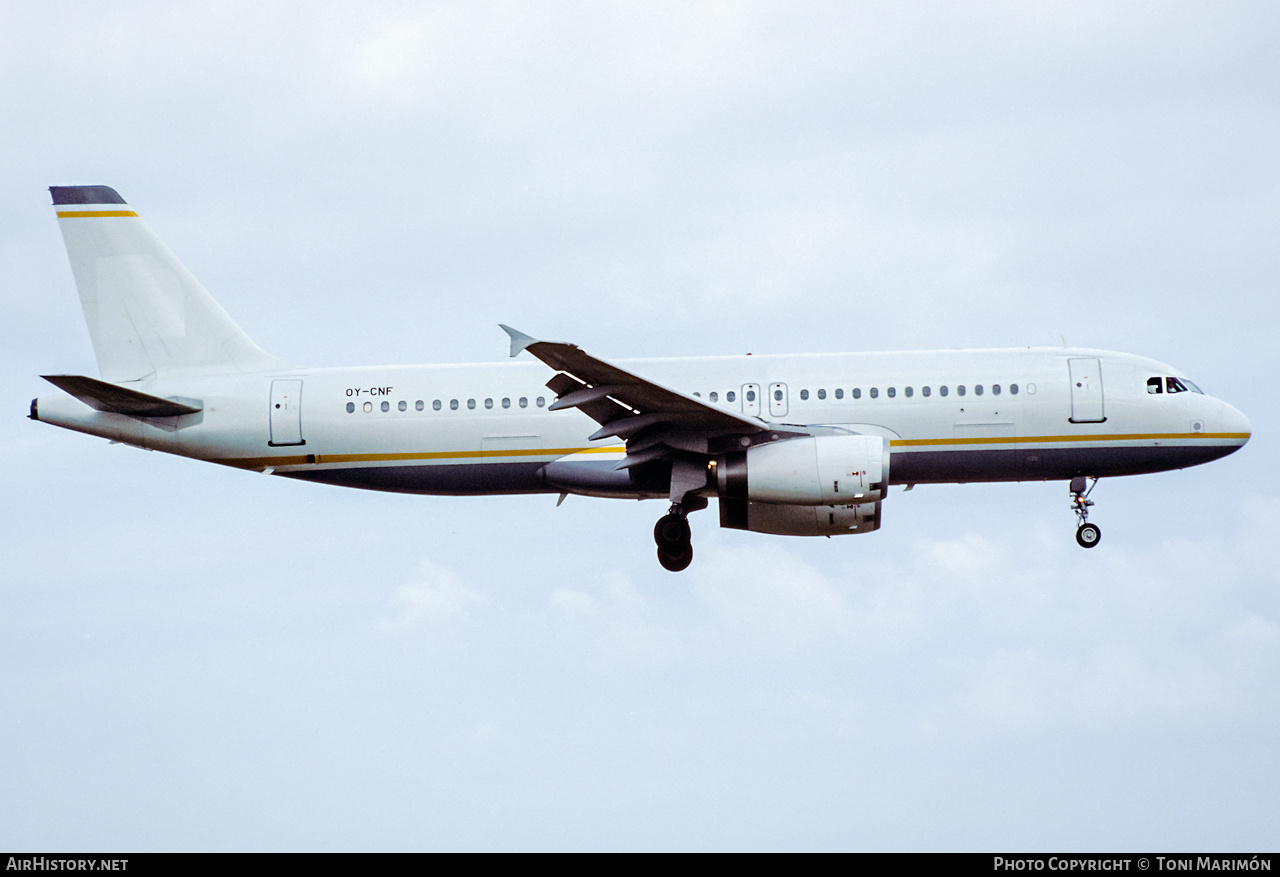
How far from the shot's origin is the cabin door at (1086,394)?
24.8 m

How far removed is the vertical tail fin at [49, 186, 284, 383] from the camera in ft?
89.7

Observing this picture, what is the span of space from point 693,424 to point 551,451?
125 inches

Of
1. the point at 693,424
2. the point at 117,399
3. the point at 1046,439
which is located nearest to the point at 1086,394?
the point at 1046,439

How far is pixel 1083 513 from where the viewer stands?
84.0 ft

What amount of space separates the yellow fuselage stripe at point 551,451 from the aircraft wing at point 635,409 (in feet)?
4.50

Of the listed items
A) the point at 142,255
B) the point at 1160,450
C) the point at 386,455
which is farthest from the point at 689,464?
the point at 142,255

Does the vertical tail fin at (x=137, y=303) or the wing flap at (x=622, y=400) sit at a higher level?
the vertical tail fin at (x=137, y=303)

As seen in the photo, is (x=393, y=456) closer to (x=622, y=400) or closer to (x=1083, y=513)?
(x=622, y=400)

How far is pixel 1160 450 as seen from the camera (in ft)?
81.9

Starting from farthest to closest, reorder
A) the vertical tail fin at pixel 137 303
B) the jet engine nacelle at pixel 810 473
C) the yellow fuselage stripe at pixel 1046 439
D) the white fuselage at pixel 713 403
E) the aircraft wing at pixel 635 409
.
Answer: the vertical tail fin at pixel 137 303, the white fuselage at pixel 713 403, the yellow fuselage stripe at pixel 1046 439, the jet engine nacelle at pixel 810 473, the aircraft wing at pixel 635 409

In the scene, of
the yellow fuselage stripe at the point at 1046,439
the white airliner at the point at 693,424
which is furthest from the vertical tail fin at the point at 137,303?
the yellow fuselage stripe at the point at 1046,439

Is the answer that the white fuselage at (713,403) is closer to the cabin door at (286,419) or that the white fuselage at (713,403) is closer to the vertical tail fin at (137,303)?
the cabin door at (286,419)
